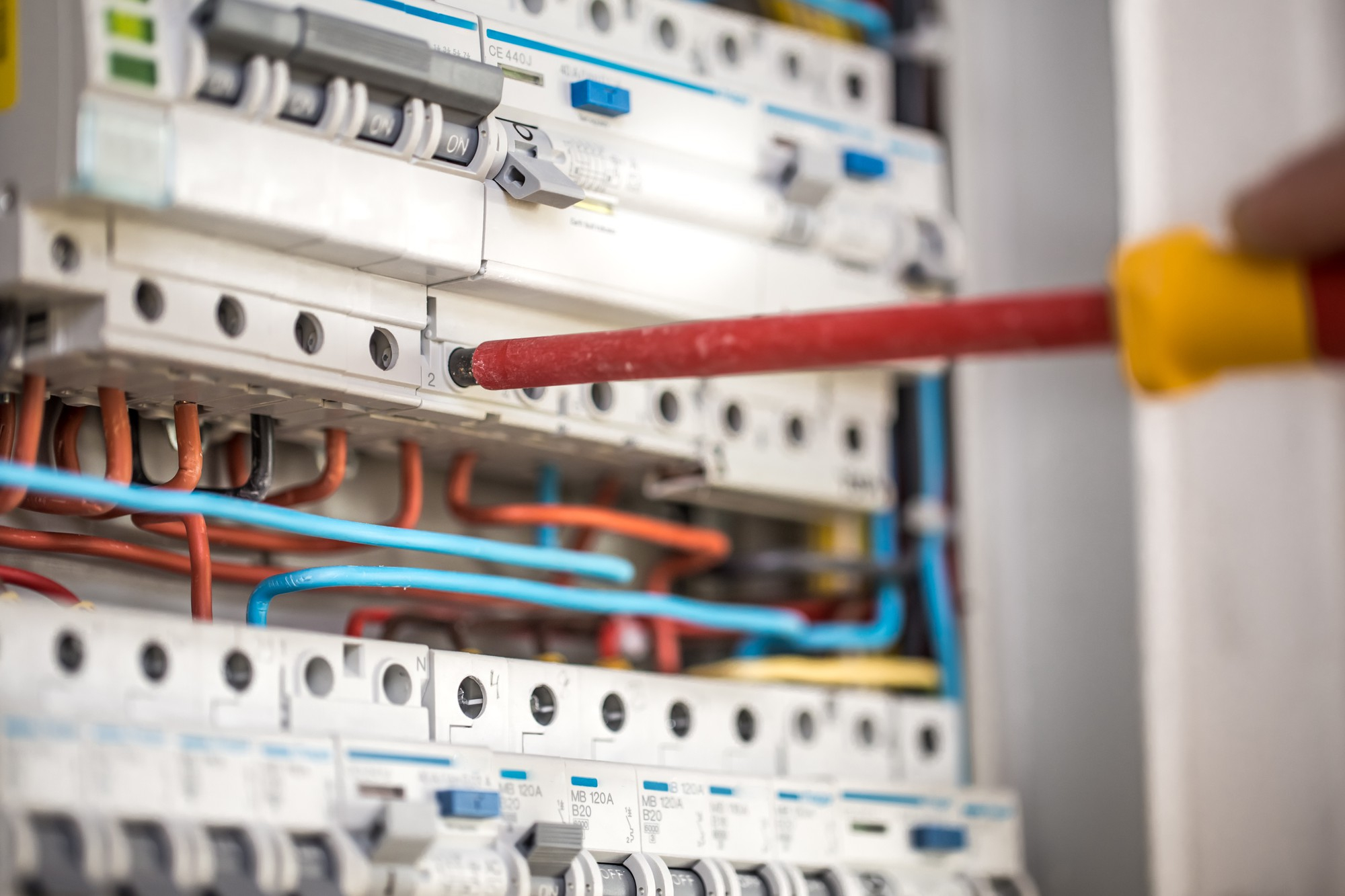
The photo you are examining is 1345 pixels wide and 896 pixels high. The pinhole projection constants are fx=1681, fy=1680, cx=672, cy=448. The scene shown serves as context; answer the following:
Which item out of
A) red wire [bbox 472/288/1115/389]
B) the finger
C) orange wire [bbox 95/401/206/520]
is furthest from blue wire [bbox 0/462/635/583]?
the finger

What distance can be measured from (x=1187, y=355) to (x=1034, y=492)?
38.6 inches

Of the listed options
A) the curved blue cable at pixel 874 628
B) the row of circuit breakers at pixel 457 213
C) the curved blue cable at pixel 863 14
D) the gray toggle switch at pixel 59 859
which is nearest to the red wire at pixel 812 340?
the row of circuit breakers at pixel 457 213

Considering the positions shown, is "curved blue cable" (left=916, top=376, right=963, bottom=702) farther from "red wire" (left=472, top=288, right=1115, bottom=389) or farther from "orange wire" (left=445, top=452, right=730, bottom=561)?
"red wire" (left=472, top=288, right=1115, bottom=389)

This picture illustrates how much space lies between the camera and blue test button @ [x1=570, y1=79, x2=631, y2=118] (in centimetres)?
145

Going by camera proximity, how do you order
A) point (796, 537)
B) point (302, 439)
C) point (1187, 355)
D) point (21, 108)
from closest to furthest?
point (1187, 355) → point (21, 108) → point (302, 439) → point (796, 537)

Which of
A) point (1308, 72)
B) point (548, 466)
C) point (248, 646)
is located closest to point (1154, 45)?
point (1308, 72)

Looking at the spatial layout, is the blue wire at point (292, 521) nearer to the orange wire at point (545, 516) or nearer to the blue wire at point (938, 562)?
the orange wire at point (545, 516)

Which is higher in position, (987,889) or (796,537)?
(796,537)

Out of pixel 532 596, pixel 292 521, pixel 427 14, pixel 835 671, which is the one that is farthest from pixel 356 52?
pixel 835 671

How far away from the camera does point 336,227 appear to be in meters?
1.29

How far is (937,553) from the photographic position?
1844mm

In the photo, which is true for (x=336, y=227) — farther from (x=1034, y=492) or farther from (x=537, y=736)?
(x=1034, y=492)

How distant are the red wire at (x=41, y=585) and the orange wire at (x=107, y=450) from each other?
0.06m

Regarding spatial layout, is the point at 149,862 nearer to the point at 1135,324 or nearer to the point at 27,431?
the point at 27,431
